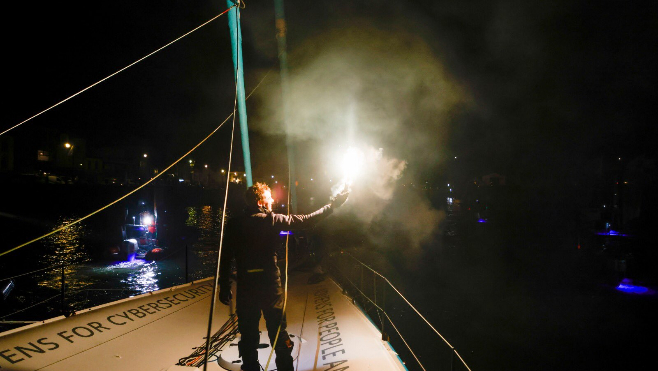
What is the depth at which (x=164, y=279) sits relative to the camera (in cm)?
1230

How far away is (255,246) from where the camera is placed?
10.2 ft

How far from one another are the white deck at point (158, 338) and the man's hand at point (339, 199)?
1766 millimetres

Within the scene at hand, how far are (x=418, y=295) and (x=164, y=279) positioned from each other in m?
9.53

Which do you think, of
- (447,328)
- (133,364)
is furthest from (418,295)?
(133,364)

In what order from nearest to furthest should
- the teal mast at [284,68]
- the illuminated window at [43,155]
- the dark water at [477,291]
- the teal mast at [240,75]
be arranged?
the teal mast at [240,75] < the teal mast at [284,68] < the dark water at [477,291] < the illuminated window at [43,155]

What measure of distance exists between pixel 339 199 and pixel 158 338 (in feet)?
10.6

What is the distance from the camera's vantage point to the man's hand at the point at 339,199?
337 centimetres

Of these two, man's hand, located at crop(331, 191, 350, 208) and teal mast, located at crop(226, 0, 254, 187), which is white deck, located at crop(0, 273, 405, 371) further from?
teal mast, located at crop(226, 0, 254, 187)

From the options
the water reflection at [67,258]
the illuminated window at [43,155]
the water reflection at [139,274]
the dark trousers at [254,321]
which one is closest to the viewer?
the dark trousers at [254,321]

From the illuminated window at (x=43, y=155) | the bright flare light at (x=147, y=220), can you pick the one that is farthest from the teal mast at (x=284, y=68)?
the illuminated window at (x=43, y=155)

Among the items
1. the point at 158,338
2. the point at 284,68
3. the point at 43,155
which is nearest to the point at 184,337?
the point at 158,338

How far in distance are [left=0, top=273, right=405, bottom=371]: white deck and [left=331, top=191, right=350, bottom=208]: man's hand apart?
1766 millimetres

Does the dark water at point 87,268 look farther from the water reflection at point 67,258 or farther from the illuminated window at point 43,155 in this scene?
the illuminated window at point 43,155

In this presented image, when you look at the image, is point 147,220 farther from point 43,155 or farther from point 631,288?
point 43,155
